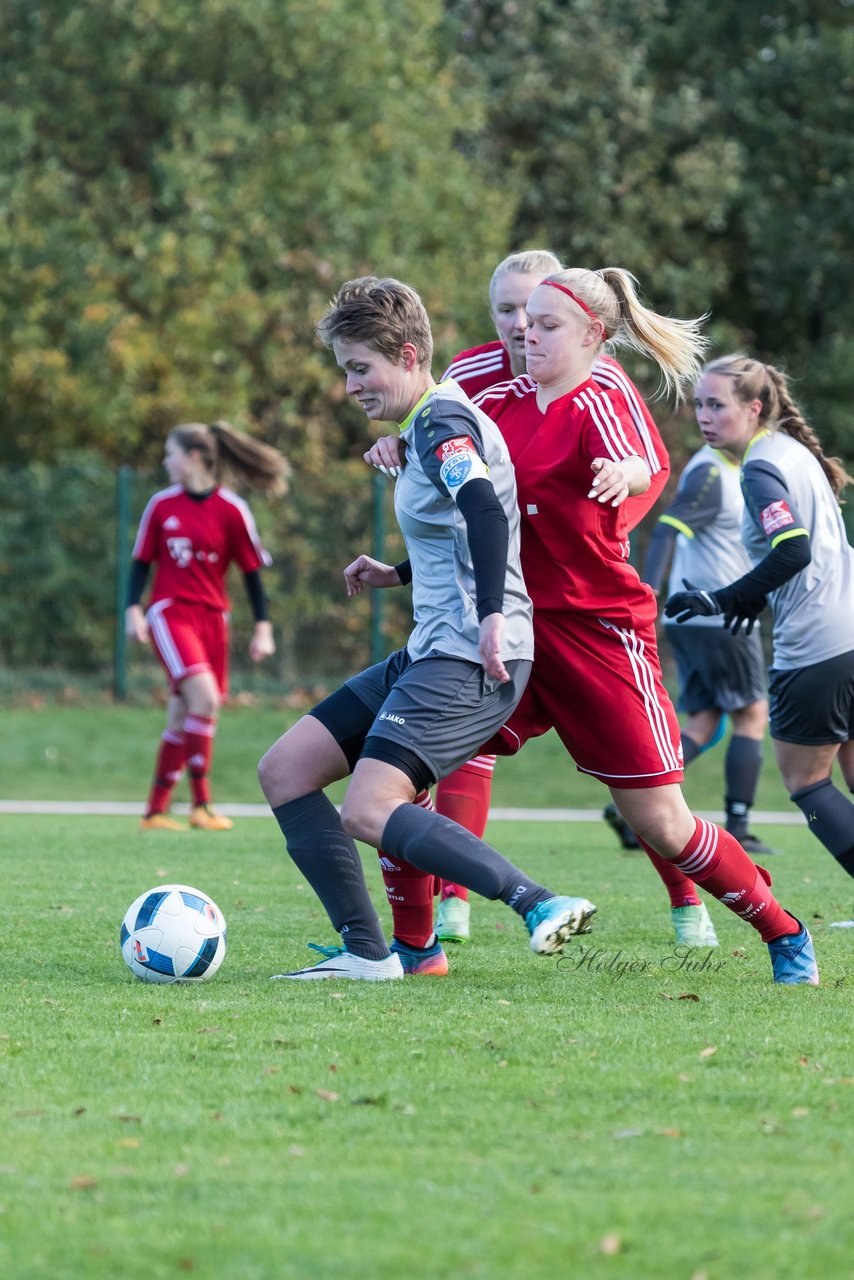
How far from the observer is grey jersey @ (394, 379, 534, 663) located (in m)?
4.82

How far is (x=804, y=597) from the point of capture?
6.33 meters

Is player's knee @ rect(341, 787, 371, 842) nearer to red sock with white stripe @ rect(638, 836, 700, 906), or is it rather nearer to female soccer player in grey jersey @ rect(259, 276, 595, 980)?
female soccer player in grey jersey @ rect(259, 276, 595, 980)

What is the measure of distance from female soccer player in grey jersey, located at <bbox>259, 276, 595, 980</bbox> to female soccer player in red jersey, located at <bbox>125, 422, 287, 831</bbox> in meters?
6.27

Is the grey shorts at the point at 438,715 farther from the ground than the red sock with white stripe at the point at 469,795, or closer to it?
farther from the ground

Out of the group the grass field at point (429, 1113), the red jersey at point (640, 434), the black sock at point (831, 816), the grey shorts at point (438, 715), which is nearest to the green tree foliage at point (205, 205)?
the grass field at point (429, 1113)

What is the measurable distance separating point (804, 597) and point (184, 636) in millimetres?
5856

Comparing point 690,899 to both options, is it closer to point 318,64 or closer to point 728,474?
point 728,474

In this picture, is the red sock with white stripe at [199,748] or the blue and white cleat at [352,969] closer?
the blue and white cleat at [352,969]

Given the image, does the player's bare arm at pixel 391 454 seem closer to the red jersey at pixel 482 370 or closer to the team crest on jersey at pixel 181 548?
the red jersey at pixel 482 370

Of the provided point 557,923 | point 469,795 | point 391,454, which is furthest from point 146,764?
point 557,923

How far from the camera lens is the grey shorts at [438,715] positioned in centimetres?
477

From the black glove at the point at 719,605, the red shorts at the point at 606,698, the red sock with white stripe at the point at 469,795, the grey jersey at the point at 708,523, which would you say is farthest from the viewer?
the grey jersey at the point at 708,523

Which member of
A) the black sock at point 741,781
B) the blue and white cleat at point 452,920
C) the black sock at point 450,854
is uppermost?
the black sock at point 450,854

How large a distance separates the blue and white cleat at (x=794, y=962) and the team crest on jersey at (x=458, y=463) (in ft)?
5.82
